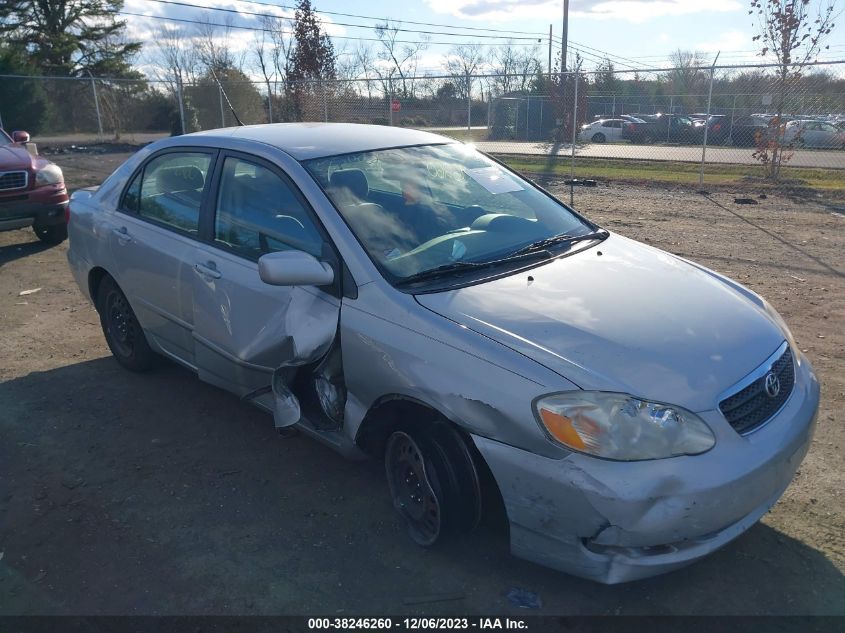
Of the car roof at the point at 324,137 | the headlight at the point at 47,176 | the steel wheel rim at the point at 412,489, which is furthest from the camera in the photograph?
the headlight at the point at 47,176

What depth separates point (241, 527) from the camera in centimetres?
342

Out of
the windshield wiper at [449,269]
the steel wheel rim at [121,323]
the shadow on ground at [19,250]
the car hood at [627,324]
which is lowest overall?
the shadow on ground at [19,250]

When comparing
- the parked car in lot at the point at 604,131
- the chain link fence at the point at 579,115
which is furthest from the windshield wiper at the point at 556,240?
the parked car in lot at the point at 604,131

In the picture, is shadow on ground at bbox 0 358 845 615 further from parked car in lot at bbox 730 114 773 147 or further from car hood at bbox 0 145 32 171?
parked car in lot at bbox 730 114 773 147

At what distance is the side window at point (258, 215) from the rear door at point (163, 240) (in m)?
0.23

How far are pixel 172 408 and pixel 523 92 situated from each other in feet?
75.6

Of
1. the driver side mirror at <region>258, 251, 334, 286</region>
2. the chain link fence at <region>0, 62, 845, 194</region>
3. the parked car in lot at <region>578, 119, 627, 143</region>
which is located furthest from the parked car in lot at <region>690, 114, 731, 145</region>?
the driver side mirror at <region>258, 251, 334, 286</region>

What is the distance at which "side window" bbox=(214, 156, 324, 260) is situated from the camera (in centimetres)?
362

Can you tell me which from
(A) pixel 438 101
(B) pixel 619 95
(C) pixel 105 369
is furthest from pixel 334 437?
(B) pixel 619 95

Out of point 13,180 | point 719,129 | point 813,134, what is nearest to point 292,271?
→ point 13,180

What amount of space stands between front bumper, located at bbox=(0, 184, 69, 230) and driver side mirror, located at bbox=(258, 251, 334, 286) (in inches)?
278

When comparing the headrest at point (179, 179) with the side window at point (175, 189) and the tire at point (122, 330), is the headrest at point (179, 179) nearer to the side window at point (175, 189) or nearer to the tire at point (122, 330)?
the side window at point (175, 189)

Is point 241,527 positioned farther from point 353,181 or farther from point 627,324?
point 627,324

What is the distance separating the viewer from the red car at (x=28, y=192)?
28.8 ft
